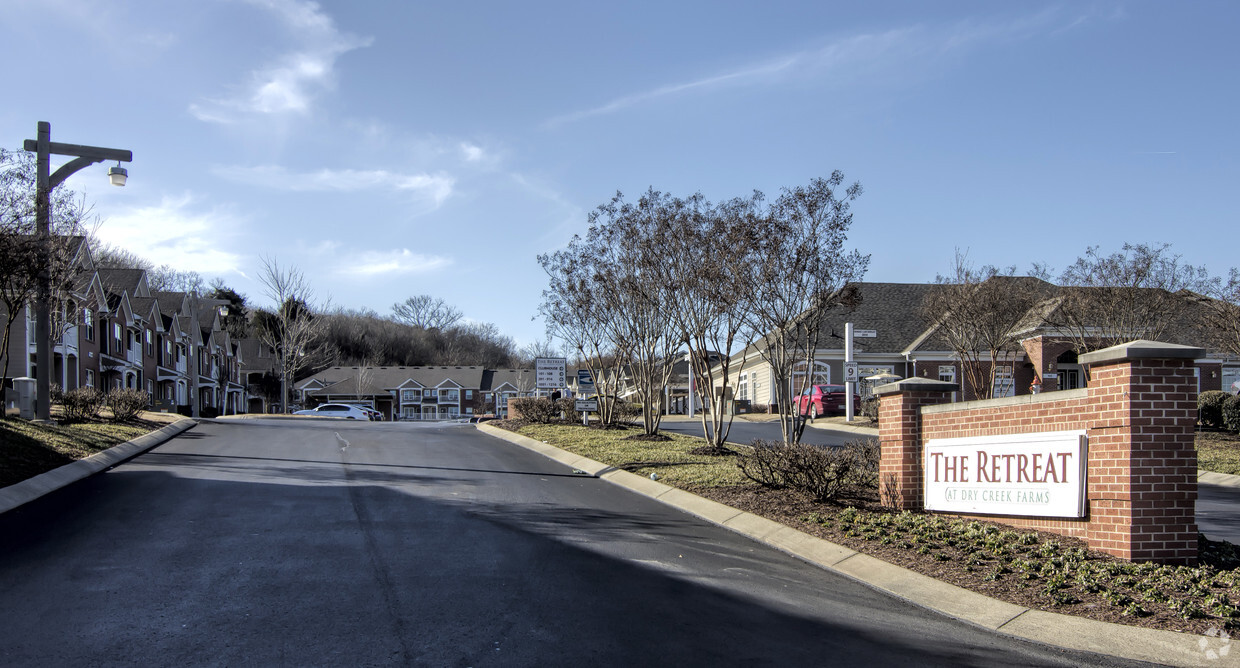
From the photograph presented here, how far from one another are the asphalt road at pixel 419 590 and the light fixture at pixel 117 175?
810 centimetres

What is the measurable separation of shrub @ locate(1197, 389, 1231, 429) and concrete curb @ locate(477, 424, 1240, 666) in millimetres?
19206

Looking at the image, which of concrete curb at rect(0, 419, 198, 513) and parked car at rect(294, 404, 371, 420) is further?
parked car at rect(294, 404, 371, 420)

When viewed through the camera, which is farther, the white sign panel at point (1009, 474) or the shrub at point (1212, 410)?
the shrub at point (1212, 410)

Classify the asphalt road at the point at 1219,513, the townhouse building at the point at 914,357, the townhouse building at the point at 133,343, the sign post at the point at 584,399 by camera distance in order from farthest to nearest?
the townhouse building at the point at 914,357 → the townhouse building at the point at 133,343 → the sign post at the point at 584,399 → the asphalt road at the point at 1219,513

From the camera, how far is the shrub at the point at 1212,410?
23625 mm

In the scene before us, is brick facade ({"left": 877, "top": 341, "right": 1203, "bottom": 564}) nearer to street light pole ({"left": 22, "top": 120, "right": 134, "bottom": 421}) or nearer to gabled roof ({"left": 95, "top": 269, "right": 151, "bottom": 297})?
street light pole ({"left": 22, "top": 120, "right": 134, "bottom": 421})

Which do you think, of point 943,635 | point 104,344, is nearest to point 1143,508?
point 943,635

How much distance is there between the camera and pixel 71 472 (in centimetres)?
1339

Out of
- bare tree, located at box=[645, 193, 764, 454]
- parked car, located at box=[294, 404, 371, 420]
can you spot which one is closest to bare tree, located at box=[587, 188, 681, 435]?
bare tree, located at box=[645, 193, 764, 454]

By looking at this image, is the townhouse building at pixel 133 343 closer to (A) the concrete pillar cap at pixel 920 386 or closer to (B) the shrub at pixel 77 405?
(B) the shrub at pixel 77 405

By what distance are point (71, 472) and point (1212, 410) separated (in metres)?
27.4

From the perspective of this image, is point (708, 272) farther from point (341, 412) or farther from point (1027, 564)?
point (341, 412)

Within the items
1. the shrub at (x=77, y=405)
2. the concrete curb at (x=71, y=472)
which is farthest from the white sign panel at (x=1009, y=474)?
the shrub at (x=77, y=405)

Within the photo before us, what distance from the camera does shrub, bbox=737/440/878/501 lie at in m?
11.6
